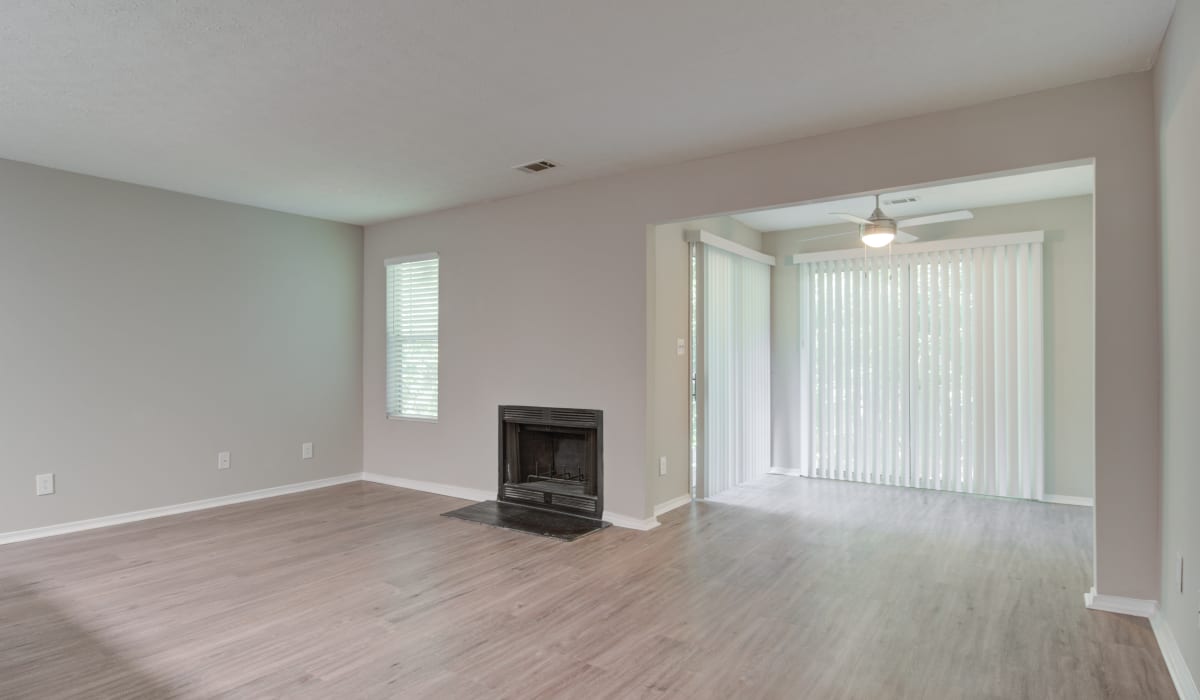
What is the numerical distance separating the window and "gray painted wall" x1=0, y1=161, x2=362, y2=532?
452 millimetres

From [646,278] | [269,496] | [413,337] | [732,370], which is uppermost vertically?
[646,278]

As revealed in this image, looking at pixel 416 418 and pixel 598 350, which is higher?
pixel 598 350

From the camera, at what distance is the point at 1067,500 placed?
5.10 metres

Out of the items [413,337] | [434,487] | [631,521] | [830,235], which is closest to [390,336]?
[413,337]

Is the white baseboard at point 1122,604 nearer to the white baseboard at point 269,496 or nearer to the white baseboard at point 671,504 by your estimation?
the white baseboard at point 269,496

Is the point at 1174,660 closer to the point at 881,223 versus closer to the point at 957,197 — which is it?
the point at 881,223

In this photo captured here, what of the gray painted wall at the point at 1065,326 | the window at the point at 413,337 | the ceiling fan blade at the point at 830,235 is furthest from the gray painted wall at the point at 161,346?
the gray painted wall at the point at 1065,326

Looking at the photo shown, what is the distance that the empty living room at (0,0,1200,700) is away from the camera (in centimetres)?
242

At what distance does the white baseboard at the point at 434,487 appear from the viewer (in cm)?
526

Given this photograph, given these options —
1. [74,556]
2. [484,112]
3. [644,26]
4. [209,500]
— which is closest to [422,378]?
[209,500]

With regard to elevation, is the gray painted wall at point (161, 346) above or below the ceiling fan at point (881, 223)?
below

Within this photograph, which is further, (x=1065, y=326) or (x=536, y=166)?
(x=1065, y=326)

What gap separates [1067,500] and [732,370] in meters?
2.82

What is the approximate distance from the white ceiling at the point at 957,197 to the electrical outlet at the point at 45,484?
16.7ft
